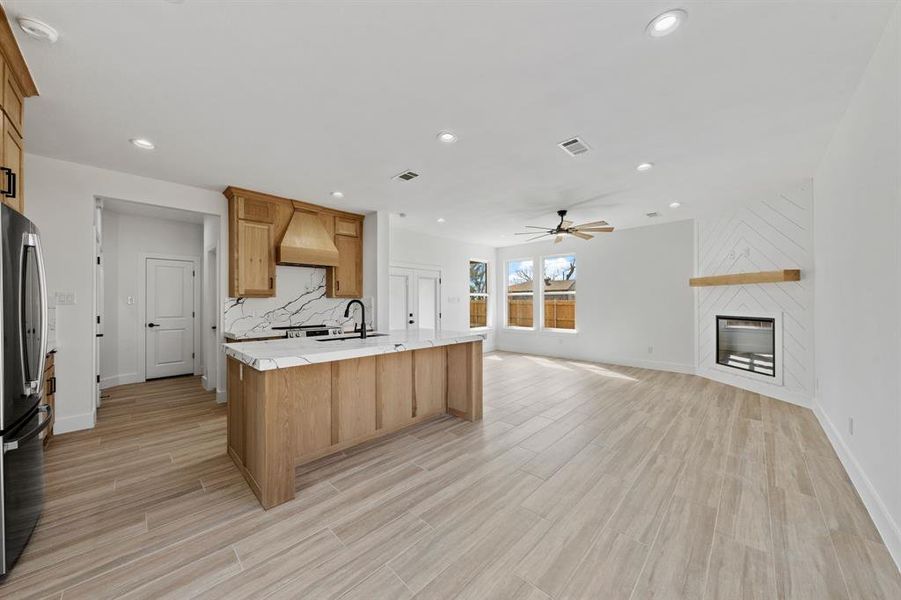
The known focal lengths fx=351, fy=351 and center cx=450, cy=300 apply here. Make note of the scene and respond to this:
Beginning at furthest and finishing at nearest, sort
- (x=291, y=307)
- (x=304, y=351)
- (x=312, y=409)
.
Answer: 1. (x=291, y=307)
2. (x=312, y=409)
3. (x=304, y=351)

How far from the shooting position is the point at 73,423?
3404mm

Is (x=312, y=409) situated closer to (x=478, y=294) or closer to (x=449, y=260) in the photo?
(x=449, y=260)

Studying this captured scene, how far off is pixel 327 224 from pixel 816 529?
218 inches

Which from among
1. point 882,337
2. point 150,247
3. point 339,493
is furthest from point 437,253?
point 882,337

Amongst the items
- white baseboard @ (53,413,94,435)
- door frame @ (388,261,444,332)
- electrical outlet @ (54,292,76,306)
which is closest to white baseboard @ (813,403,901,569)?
door frame @ (388,261,444,332)

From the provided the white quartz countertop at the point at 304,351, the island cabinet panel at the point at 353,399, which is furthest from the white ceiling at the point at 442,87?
the island cabinet panel at the point at 353,399

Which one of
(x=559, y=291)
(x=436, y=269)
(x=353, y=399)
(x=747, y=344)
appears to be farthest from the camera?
(x=559, y=291)

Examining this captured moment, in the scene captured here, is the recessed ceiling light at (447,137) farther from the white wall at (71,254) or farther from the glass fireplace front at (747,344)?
the glass fireplace front at (747,344)

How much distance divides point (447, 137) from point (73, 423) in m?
4.47

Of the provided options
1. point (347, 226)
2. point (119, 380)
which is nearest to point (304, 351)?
point (347, 226)

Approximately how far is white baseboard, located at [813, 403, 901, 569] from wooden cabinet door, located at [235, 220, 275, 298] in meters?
5.47

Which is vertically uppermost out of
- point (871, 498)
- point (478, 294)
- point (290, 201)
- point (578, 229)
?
point (290, 201)

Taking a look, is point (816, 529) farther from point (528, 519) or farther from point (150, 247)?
point (150, 247)

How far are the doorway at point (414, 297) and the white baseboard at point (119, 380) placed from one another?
398cm
